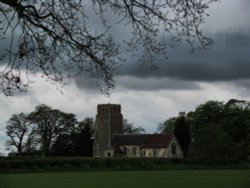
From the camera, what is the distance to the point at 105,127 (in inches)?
4577

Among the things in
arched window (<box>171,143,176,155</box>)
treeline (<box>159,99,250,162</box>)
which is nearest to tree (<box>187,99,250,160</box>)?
treeline (<box>159,99,250,162</box>)

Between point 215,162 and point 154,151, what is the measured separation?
33322 millimetres

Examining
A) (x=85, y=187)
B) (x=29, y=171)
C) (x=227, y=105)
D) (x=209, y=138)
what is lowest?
(x=85, y=187)

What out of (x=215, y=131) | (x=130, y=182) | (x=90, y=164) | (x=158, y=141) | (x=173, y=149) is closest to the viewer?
(x=130, y=182)

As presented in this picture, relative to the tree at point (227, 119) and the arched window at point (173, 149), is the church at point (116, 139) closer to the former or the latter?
the arched window at point (173, 149)

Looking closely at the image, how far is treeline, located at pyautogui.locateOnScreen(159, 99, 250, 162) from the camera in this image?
276 feet

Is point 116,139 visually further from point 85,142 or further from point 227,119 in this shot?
point 227,119

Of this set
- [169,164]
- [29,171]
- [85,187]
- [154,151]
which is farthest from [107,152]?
[85,187]

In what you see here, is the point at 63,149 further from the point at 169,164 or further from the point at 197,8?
the point at 197,8

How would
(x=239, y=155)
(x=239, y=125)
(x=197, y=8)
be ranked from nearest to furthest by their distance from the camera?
(x=197, y=8), (x=239, y=155), (x=239, y=125)

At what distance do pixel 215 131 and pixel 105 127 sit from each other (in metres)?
33.9

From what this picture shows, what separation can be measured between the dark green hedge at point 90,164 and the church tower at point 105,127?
38034 millimetres

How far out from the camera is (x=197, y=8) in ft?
31.0

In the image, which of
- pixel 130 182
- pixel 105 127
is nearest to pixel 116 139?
pixel 105 127
